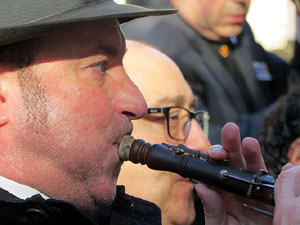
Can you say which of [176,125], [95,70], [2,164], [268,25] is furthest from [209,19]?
[268,25]

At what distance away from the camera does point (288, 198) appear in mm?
2021

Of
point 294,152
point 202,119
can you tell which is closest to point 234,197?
point 202,119

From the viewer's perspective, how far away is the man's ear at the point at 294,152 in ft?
13.2

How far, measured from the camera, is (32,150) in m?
2.16

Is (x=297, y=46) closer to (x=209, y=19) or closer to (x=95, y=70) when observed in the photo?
(x=209, y=19)

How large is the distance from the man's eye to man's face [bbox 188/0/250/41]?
2.53m

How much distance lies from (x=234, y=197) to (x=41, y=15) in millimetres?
1334

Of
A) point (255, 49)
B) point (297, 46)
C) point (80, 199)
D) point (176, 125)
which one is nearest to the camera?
point (80, 199)

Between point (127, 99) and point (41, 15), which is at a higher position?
point (41, 15)

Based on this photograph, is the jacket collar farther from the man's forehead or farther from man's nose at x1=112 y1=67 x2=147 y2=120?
the man's forehead

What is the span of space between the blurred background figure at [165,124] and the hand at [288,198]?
1.23 meters

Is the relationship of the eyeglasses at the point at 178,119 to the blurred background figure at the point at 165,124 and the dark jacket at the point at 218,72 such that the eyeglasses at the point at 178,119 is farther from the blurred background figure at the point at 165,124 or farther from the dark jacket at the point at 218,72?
the dark jacket at the point at 218,72

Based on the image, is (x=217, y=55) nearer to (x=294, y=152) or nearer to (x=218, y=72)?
(x=218, y=72)

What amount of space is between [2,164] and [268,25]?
7.16m
